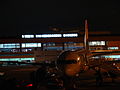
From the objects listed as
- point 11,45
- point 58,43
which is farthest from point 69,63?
point 11,45

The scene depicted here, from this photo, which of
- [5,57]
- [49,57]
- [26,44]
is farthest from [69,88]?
[26,44]

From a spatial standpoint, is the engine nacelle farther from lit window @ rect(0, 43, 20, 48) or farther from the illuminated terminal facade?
lit window @ rect(0, 43, 20, 48)

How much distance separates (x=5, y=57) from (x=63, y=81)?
190 ft

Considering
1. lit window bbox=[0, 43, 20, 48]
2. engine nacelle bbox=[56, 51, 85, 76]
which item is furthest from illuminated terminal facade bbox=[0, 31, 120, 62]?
engine nacelle bbox=[56, 51, 85, 76]

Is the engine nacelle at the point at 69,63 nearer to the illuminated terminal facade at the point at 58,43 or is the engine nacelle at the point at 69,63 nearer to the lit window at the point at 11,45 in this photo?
the illuminated terminal facade at the point at 58,43

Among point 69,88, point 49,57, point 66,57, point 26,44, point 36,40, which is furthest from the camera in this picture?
point 26,44

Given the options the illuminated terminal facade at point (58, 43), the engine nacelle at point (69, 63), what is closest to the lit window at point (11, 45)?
the illuminated terminal facade at point (58, 43)

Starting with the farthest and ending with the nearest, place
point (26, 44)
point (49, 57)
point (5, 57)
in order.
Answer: point (26, 44)
point (5, 57)
point (49, 57)

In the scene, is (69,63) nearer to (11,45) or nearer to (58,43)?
(58,43)

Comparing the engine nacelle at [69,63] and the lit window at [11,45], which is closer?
the engine nacelle at [69,63]

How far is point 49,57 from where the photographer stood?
62.7 metres

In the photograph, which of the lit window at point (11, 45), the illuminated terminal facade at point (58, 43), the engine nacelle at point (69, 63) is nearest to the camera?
the engine nacelle at point (69, 63)

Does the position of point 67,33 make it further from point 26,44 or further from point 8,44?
point 8,44

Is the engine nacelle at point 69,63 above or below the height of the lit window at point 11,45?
below
